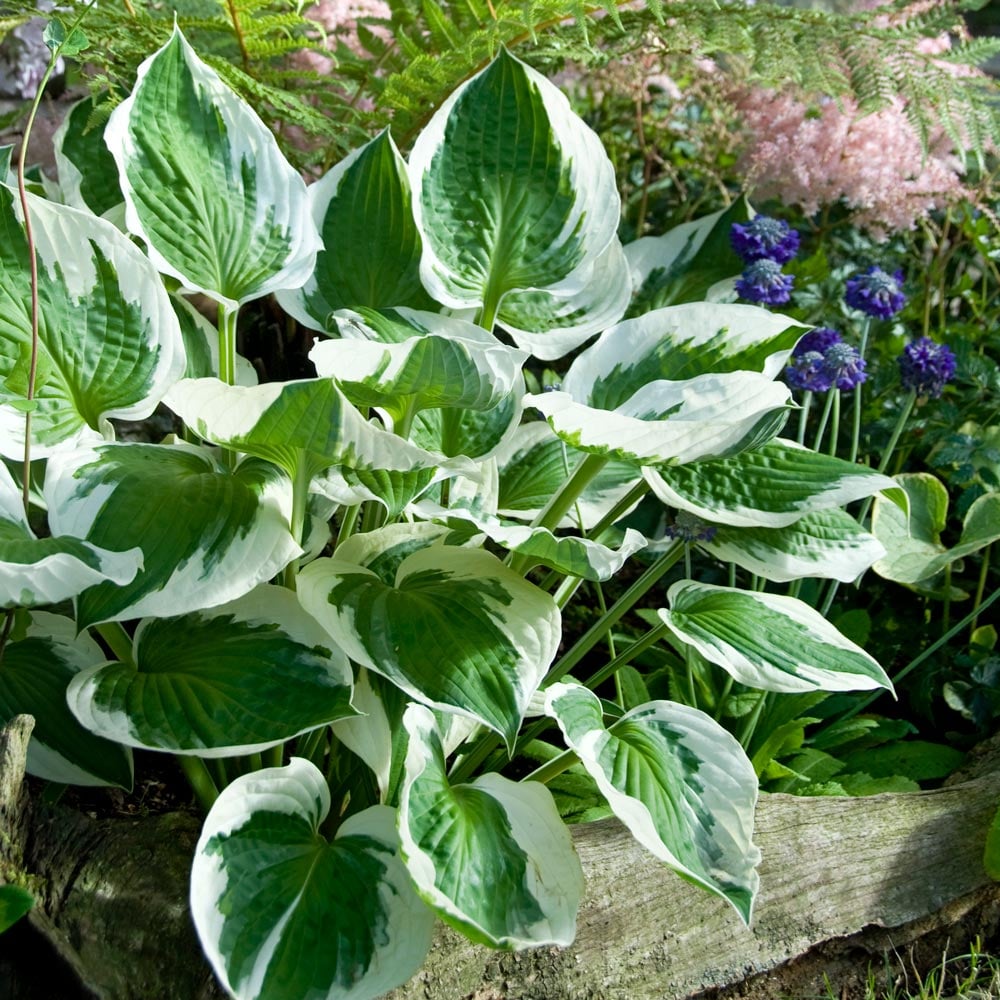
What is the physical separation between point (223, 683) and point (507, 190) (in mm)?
582

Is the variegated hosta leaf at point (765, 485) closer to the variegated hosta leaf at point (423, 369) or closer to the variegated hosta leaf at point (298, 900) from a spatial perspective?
the variegated hosta leaf at point (423, 369)

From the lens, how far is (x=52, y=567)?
0.71 m

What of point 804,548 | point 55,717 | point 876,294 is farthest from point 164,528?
point 876,294

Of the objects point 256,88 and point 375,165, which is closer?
point 375,165

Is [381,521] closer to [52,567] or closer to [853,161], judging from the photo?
[52,567]

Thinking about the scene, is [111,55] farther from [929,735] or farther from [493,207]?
[929,735]

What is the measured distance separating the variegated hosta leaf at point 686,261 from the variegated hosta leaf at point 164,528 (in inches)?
26.3

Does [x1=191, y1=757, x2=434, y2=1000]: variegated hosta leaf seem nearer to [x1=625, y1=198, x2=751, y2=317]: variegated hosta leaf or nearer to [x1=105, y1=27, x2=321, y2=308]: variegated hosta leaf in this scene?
[x1=105, y1=27, x2=321, y2=308]: variegated hosta leaf

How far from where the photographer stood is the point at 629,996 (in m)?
0.97

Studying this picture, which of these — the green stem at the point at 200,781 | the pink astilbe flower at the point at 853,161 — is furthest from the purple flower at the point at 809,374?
the green stem at the point at 200,781

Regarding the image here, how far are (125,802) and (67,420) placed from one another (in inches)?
17.8

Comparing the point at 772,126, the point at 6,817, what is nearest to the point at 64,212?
the point at 6,817

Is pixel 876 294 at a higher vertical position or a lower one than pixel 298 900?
higher

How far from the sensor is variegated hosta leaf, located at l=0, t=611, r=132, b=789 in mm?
933
